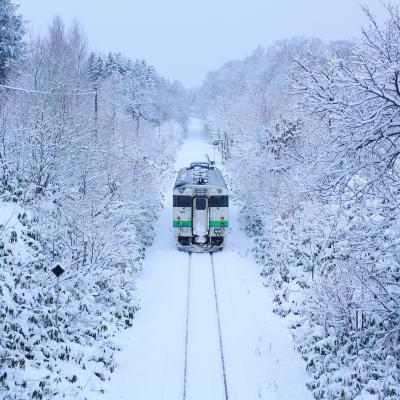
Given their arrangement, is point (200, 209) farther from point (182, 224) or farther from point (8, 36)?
point (8, 36)

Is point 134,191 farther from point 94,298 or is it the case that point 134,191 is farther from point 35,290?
point 35,290

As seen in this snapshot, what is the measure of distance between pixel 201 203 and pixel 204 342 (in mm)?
9081

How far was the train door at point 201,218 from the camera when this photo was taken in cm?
2119

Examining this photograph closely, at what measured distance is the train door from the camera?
69.5ft

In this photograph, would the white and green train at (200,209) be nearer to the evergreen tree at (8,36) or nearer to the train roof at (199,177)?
the train roof at (199,177)

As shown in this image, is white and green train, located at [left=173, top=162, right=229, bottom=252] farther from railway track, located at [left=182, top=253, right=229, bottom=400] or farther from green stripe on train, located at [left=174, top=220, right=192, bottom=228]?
railway track, located at [left=182, top=253, right=229, bottom=400]

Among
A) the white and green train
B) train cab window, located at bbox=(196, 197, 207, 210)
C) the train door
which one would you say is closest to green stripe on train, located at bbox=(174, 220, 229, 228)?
the white and green train

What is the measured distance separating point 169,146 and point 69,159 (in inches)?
1646

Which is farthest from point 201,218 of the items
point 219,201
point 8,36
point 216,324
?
point 8,36

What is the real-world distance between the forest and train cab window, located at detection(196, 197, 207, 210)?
2.96 meters

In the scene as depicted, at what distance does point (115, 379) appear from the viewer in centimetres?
1105

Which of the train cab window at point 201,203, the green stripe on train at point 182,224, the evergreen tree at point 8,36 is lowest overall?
the green stripe on train at point 182,224

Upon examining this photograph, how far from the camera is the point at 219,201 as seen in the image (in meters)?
21.2

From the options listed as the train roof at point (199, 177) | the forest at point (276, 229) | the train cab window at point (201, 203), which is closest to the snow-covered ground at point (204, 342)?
the forest at point (276, 229)
